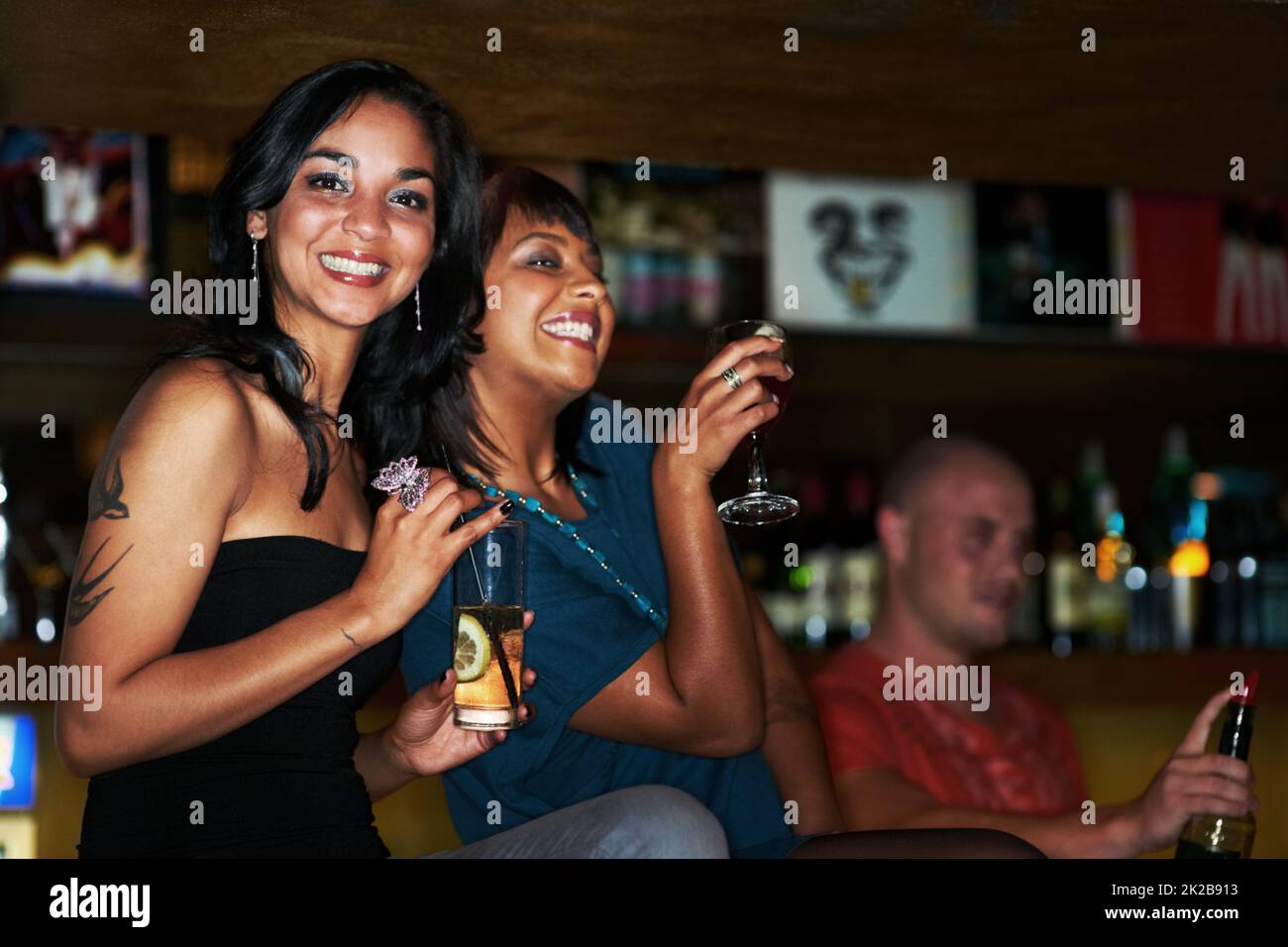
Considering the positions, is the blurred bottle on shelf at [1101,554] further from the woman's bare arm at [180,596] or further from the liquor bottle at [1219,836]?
the woman's bare arm at [180,596]

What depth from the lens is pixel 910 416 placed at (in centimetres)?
311

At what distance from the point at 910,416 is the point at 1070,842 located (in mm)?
1595

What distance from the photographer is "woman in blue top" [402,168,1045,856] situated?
4.39ft

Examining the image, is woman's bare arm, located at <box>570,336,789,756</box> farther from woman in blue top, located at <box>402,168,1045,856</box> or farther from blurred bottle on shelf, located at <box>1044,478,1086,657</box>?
blurred bottle on shelf, located at <box>1044,478,1086,657</box>

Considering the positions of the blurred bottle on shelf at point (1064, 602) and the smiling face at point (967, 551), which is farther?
the blurred bottle on shelf at point (1064, 602)

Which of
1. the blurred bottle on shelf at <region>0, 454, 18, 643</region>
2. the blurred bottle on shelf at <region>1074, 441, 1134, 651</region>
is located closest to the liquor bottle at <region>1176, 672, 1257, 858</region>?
the blurred bottle on shelf at <region>1074, 441, 1134, 651</region>

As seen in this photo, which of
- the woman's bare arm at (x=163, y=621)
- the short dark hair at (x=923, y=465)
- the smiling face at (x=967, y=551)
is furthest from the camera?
the short dark hair at (x=923, y=465)

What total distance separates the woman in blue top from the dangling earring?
0.22 meters

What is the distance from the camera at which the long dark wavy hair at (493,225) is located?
146 centimetres

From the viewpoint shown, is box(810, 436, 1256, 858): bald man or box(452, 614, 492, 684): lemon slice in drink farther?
box(810, 436, 1256, 858): bald man

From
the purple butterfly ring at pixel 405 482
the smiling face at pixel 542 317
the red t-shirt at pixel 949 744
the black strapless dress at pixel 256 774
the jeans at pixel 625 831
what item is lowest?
the red t-shirt at pixel 949 744

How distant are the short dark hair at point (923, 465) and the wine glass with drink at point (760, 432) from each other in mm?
1083

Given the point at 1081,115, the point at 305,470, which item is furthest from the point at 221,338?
the point at 1081,115

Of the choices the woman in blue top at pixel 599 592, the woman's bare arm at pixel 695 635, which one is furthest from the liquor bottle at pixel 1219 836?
the woman's bare arm at pixel 695 635
